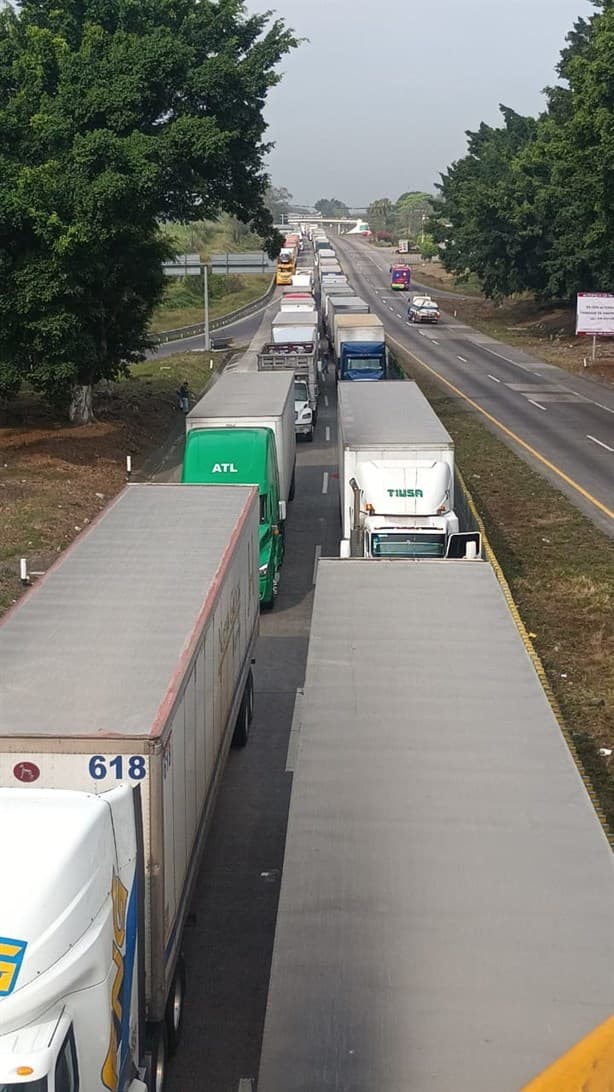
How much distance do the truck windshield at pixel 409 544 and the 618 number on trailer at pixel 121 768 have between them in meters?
12.1

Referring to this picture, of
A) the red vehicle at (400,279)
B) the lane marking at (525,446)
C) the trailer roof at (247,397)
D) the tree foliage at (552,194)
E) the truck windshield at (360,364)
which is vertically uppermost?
the tree foliage at (552,194)

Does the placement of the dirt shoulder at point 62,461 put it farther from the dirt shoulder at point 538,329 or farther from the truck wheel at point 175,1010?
the dirt shoulder at point 538,329

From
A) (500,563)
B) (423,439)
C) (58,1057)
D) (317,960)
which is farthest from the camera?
(500,563)

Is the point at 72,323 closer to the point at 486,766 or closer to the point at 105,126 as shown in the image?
the point at 105,126

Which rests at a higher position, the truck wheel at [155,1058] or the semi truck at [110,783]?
the semi truck at [110,783]

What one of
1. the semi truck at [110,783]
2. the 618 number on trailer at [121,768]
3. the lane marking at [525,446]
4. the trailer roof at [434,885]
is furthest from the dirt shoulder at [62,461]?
the 618 number on trailer at [121,768]

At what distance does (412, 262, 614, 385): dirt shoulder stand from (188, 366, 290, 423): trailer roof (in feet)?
94.9

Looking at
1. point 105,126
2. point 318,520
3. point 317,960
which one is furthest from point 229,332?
point 317,960

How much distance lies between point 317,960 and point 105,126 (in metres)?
30.4

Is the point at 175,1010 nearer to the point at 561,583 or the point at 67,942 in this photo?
the point at 67,942

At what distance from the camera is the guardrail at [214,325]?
79.2 meters

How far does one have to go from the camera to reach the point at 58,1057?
583 centimetres

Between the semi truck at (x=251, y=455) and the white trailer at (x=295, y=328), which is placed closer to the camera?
the semi truck at (x=251, y=455)

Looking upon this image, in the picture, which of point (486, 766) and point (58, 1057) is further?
point (486, 766)
